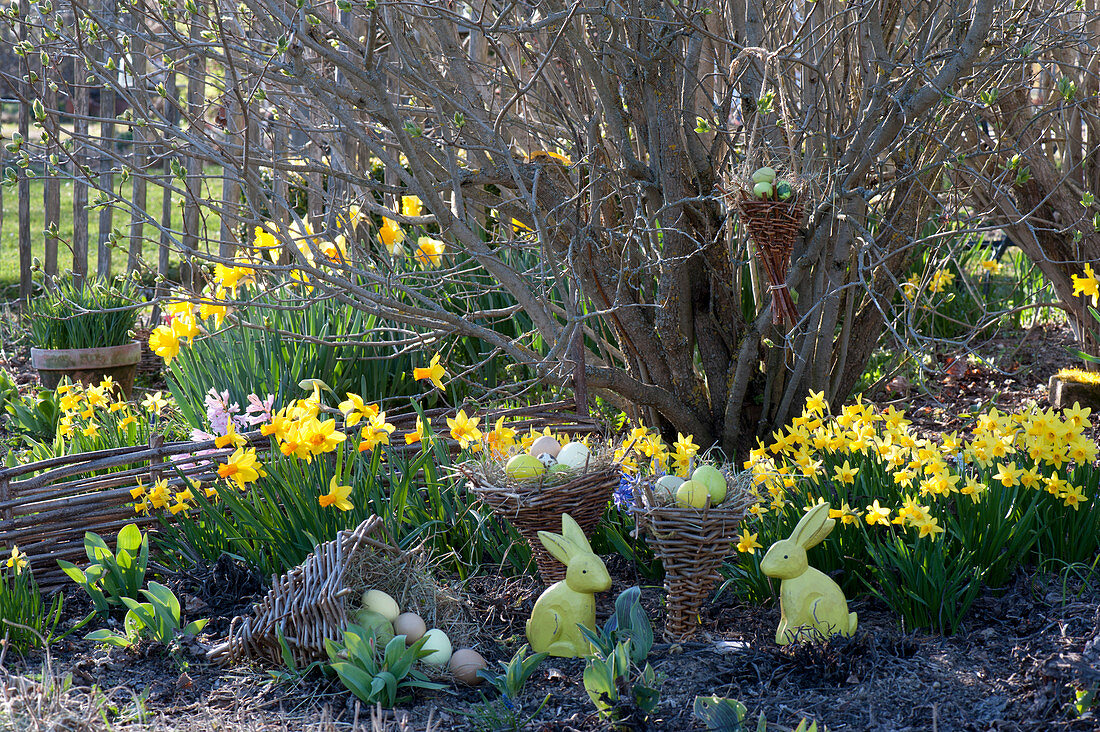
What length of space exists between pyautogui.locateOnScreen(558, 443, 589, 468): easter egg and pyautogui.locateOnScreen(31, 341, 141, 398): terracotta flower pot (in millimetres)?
3126

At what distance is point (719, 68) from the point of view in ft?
9.25

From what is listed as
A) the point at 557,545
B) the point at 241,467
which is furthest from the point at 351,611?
the point at 241,467

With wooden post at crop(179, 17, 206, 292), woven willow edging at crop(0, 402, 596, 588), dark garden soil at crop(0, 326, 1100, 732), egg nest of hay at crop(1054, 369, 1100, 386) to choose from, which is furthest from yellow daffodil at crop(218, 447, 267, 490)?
egg nest of hay at crop(1054, 369, 1100, 386)

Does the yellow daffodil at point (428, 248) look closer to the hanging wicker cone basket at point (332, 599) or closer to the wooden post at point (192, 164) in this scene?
the wooden post at point (192, 164)

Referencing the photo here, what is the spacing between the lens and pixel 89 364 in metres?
4.50

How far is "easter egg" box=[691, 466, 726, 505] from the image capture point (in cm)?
190

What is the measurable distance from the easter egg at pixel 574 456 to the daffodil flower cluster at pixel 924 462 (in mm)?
412

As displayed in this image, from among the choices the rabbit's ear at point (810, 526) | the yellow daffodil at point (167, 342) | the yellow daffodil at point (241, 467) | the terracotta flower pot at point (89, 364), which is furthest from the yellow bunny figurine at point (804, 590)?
the terracotta flower pot at point (89, 364)

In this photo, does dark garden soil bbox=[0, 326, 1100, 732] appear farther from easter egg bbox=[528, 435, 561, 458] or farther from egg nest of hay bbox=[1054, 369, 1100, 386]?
egg nest of hay bbox=[1054, 369, 1100, 386]

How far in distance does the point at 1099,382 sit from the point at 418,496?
2.83 metres

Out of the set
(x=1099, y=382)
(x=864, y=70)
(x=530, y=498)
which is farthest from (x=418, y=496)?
(x=1099, y=382)

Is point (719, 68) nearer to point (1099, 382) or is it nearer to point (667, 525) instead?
point (667, 525)

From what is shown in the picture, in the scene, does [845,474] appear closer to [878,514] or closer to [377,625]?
[878,514]

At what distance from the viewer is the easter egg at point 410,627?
1.91m
